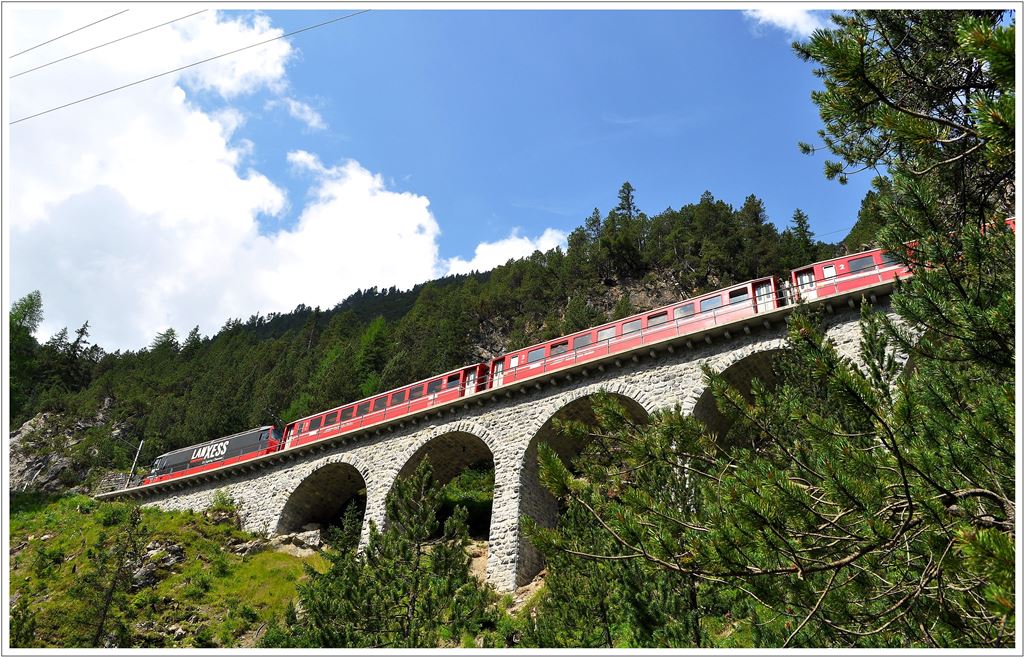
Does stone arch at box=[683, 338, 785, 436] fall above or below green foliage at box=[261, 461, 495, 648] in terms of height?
above

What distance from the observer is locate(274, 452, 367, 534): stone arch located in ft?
83.0

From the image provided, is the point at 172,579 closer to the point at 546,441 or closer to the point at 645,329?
the point at 546,441

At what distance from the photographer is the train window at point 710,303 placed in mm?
19828

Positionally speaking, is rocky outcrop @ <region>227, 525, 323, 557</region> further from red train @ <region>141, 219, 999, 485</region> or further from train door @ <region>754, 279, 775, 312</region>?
train door @ <region>754, 279, 775, 312</region>

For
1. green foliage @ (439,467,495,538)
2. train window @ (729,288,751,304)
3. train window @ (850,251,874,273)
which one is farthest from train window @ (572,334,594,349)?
train window @ (850,251,874,273)

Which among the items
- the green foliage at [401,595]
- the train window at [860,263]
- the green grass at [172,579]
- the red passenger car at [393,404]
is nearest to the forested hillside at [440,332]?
the red passenger car at [393,404]

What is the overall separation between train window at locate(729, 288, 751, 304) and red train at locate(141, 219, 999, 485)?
0.03 m

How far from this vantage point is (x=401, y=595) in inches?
381

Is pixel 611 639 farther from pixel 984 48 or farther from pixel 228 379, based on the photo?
pixel 228 379

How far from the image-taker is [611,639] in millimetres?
Answer: 8219

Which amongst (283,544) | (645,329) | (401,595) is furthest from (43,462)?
(401,595)

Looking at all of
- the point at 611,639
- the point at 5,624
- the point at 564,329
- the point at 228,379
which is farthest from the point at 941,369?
the point at 228,379

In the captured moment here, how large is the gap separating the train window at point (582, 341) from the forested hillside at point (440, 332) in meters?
16.4

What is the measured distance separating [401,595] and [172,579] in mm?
13692
